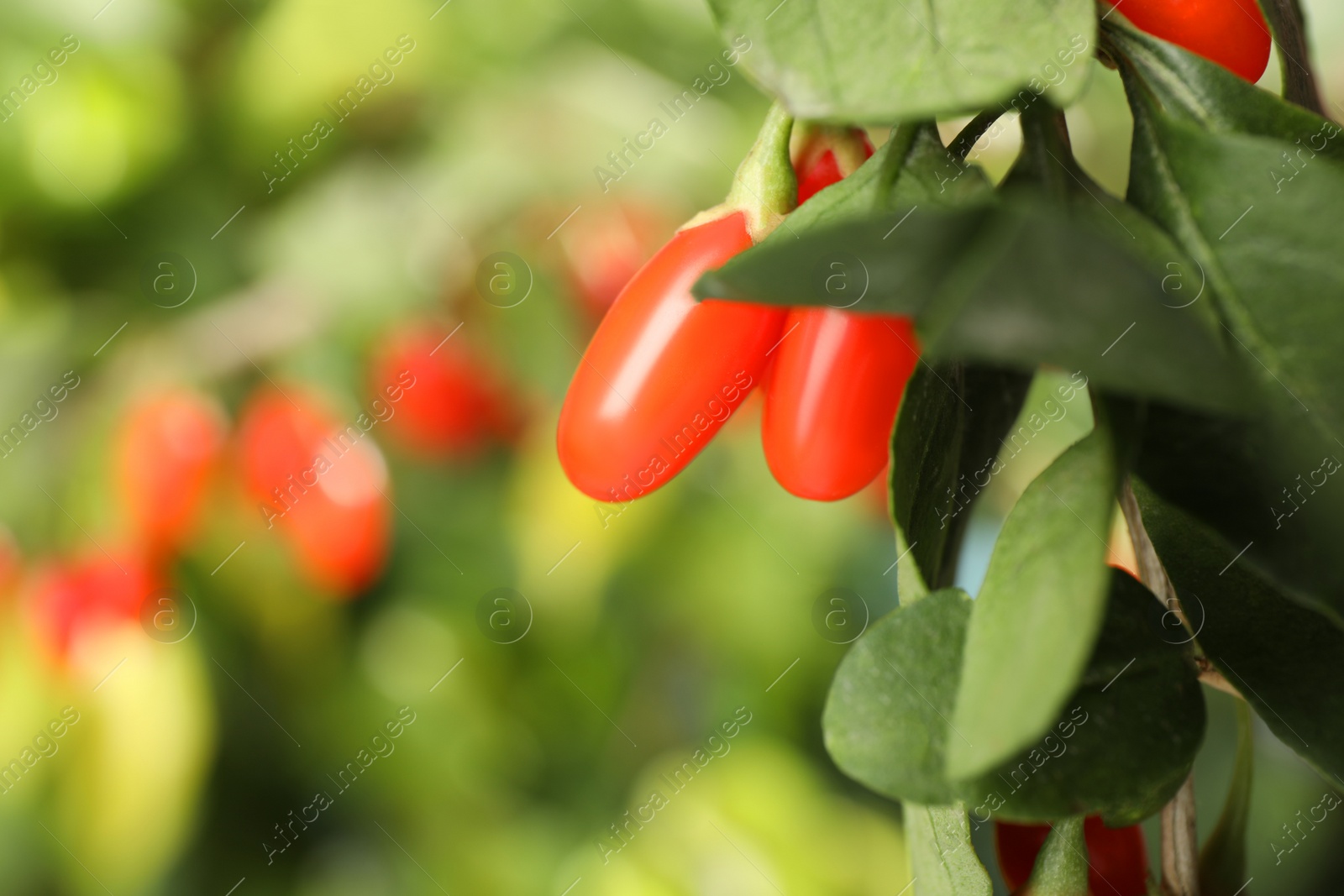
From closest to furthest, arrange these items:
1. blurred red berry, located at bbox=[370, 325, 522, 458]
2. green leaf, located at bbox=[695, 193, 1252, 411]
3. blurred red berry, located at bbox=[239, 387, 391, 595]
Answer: green leaf, located at bbox=[695, 193, 1252, 411] < blurred red berry, located at bbox=[239, 387, 391, 595] < blurred red berry, located at bbox=[370, 325, 522, 458]

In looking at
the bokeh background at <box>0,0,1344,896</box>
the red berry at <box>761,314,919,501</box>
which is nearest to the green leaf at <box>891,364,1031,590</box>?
the red berry at <box>761,314,919,501</box>

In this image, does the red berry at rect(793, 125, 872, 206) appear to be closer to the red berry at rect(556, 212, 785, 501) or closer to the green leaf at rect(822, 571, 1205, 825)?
the red berry at rect(556, 212, 785, 501)

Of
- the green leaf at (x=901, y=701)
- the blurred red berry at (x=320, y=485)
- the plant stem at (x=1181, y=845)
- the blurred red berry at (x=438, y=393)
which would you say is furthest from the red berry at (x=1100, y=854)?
the blurred red berry at (x=438, y=393)

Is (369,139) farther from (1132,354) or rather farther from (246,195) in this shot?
(1132,354)

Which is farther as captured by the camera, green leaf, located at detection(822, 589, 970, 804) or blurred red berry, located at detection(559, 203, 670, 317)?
blurred red berry, located at detection(559, 203, 670, 317)

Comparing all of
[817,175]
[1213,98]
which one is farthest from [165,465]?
[1213,98]

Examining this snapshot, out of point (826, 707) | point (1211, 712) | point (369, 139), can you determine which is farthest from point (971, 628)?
point (369, 139)
